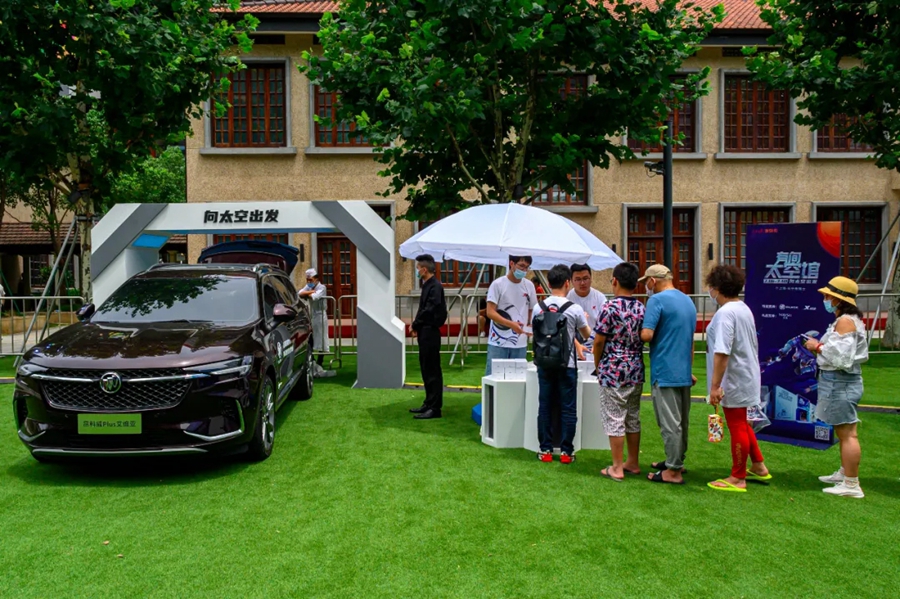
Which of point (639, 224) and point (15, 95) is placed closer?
point (15, 95)

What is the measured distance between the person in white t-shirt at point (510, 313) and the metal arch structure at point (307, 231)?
9.61ft

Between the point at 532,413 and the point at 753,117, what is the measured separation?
710 inches

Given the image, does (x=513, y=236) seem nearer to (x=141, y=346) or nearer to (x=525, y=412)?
(x=525, y=412)

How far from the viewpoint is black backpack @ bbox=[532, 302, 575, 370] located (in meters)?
6.45

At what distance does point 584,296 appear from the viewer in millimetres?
8156

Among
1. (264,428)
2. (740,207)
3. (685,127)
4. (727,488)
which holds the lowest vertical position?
(727,488)

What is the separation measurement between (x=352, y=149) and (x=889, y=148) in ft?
43.2

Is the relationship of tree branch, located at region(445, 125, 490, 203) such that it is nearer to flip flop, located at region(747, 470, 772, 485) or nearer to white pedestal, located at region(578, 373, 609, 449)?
white pedestal, located at region(578, 373, 609, 449)

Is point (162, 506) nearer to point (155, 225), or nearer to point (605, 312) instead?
point (605, 312)

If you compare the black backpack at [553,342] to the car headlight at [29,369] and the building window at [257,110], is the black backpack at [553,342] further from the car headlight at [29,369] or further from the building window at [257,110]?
the building window at [257,110]

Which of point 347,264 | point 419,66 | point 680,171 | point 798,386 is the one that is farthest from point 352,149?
point 798,386

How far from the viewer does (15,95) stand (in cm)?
1251

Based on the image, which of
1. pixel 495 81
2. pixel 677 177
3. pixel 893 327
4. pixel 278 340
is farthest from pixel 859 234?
pixel 278 340

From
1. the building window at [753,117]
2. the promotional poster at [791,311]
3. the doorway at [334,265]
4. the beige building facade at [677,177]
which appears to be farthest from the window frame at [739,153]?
the promotional poster at [791,311]
